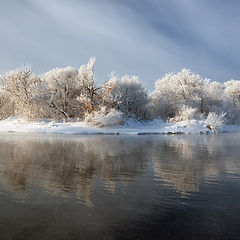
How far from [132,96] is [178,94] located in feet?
35.0

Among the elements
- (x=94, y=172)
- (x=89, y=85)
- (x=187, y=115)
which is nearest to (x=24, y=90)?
(x=89, y=85)

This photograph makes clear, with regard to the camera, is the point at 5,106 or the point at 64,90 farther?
the point at 5,106

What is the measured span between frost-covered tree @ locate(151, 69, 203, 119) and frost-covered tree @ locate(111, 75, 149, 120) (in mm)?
5006

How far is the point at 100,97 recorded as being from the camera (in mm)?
44781

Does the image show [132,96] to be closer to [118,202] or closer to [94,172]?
[94,172]

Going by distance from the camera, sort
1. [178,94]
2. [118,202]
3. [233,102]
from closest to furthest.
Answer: [118,202] → [178,94] → [233,102]

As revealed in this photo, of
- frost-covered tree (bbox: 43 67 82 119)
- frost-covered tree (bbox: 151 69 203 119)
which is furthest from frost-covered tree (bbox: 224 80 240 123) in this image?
frost-covered tree (bbox: 43 67 82 119)

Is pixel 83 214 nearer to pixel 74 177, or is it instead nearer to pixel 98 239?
pixel 98 239

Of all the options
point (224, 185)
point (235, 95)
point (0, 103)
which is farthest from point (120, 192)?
point (235, 95)

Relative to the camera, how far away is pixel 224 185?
26.7 feet

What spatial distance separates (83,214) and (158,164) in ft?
22.3

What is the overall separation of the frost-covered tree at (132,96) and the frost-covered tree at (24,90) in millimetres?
14254

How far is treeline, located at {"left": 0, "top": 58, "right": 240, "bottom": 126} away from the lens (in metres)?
43.8

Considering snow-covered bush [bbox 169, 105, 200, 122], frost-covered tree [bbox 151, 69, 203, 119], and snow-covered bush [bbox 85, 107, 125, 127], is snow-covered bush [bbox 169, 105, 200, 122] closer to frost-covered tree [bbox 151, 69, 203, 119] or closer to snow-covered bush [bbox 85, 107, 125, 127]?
frost-covered tree [bbox 151, 69, 203, 119]
